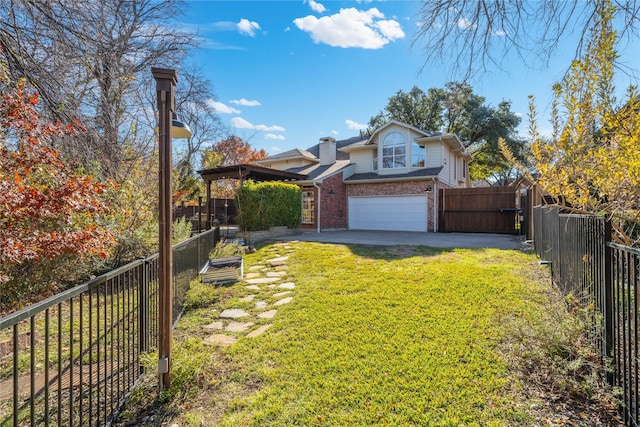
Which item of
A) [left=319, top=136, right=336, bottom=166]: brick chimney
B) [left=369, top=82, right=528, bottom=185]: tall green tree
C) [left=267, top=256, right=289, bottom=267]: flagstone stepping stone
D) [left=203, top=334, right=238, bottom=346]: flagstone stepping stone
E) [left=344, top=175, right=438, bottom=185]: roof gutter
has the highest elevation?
[left=369, top=82, right=528, bottom=185]: tall green tree

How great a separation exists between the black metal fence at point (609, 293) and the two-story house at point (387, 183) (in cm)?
1217

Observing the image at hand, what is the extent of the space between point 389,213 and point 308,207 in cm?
410

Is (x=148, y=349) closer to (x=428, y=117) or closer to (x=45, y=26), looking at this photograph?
(x=45, y=26)

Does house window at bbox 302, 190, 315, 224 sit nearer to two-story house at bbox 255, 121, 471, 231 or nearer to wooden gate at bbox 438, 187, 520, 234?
two-story house at bbox 255, 121, 471, 231

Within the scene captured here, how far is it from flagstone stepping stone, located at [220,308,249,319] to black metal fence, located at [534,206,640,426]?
3.83 metres

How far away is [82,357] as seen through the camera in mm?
2084

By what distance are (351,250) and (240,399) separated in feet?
22.3

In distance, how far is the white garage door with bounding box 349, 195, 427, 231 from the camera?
15805 mm

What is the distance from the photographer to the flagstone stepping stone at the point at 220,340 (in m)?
3.66

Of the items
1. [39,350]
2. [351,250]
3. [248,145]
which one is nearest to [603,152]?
[39,350]

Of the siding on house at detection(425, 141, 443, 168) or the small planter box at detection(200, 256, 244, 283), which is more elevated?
the siding on house at detection(425, 141, 443, 168)

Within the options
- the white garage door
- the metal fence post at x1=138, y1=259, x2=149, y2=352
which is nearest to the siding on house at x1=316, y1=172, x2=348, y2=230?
the white garage door

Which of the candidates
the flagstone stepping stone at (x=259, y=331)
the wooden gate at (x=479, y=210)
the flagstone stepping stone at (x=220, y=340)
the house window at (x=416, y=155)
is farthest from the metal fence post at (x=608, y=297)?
the house window at (x=416, y=155)

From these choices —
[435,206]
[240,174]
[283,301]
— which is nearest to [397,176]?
[435,206]
